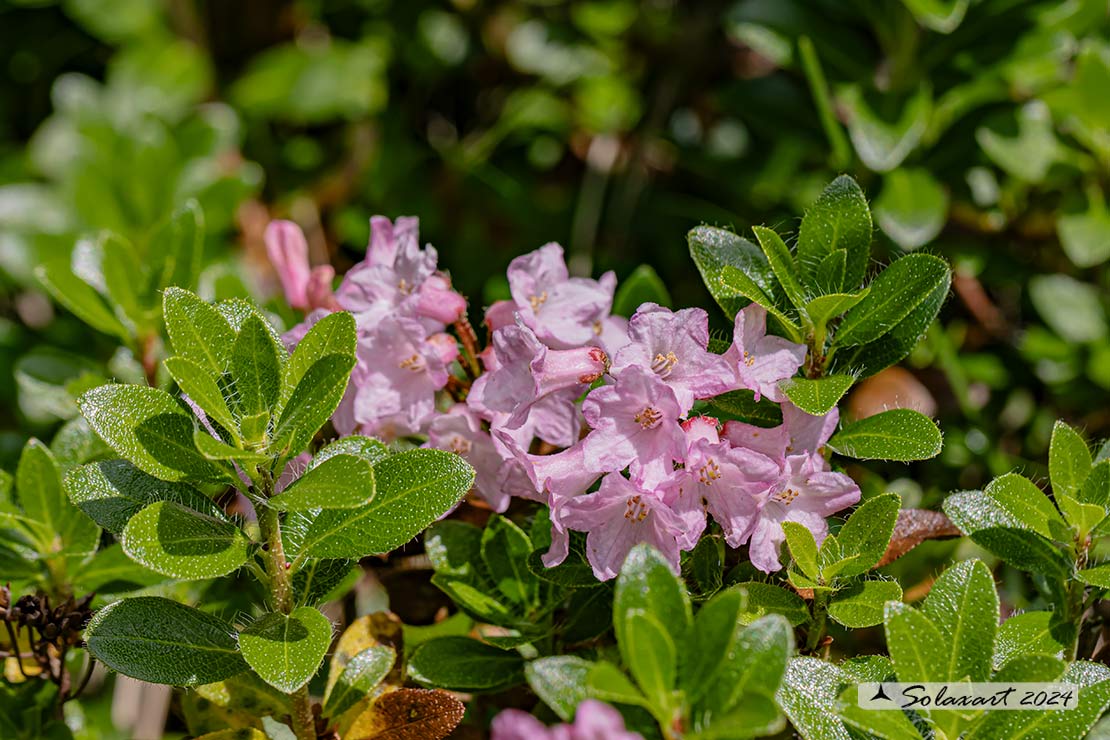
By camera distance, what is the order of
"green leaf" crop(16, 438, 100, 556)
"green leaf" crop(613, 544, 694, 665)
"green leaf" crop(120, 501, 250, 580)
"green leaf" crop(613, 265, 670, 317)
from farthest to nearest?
"green leaf" crop(613, 265, 670, 317)
"green leaf" crop(16, 438, 100, 556)
"green leaf" crop(120, 501, 250, 580)
"green leaf" crop(613, 544, 694, 665)

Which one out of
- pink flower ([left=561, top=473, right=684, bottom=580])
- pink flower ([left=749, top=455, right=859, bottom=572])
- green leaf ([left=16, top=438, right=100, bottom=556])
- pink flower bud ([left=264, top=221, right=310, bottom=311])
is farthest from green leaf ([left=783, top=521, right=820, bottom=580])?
green leaf ([left=16, top=438, right=100, bottom=556])

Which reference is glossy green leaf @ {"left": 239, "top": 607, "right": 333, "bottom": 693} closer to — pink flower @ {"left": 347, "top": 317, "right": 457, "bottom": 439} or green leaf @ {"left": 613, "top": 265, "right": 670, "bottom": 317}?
pink flower @ {"left": 347, "top": 317, "right": 457, "bottom": 439}

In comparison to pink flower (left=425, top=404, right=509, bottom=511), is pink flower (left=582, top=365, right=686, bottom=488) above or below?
above

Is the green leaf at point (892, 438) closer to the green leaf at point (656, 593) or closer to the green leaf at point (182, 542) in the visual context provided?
the green leaf at point (656, 593)

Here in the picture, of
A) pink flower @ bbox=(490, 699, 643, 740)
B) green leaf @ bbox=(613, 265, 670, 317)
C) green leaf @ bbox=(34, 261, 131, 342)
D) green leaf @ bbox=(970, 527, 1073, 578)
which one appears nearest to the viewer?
pink flower @ bbox=(490, 699, 643, 740)

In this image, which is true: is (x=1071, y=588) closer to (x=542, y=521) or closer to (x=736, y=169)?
(x=542, y=521)

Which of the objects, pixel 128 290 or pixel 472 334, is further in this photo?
pixel 128 290

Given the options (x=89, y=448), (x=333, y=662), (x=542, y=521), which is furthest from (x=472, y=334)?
(x=89, y=448)
